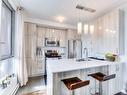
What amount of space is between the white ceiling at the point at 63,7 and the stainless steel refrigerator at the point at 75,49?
1362 mm

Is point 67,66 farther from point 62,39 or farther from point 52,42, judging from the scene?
point 62,39

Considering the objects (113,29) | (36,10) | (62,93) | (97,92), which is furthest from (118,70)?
(36,10)

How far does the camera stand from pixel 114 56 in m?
2.83

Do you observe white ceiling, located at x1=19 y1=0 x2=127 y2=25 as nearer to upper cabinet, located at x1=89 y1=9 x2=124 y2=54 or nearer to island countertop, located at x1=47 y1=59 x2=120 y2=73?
upper cabinet, located at x1=89 y1=9 x2=124 y2=54

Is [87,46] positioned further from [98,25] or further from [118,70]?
[118,70]

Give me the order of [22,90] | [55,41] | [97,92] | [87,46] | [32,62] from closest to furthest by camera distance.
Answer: [97,92] < [22,90] < [32,62] < [87,46] < [55,41]

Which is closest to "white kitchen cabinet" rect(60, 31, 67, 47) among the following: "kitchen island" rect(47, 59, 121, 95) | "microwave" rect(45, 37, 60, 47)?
"microwave" rect(45, 37, 60, 47)

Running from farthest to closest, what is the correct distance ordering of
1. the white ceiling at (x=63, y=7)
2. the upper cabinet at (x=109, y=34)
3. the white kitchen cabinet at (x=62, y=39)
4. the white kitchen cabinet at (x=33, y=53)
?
the white kitchen cabinet at (x=62, y=39), the white kitchen cabinet at (x=33, y=53), the upper cabinet at (x=109, y=34), the white ceiling at (x=63, y=7)

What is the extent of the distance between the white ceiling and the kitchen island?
71.7 inches

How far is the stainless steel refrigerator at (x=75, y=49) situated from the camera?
15.3 ft

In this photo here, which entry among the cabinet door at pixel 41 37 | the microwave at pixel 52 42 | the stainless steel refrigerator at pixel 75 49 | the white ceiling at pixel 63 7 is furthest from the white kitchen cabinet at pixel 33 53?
the stainless steel refrigerator at pixel 75 49

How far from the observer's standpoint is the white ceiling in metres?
2.80

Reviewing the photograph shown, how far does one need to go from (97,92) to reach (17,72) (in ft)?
8.18

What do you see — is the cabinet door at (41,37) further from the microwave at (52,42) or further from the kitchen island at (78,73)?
the kitchen island at (78,73)
